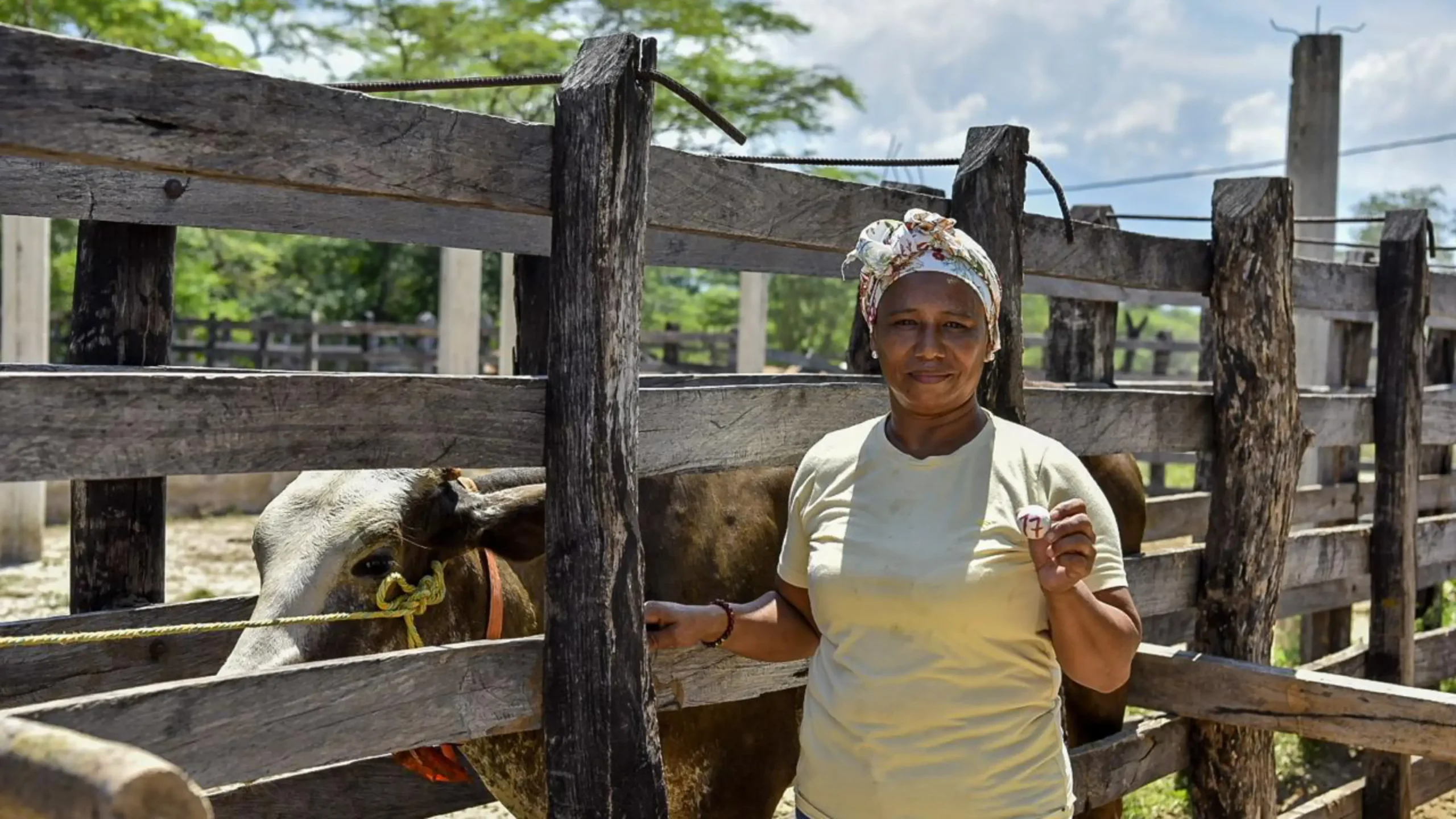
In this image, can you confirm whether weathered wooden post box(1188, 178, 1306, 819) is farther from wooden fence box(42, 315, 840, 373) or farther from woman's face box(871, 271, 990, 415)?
wooden fence box(42, 315, 840, 373)

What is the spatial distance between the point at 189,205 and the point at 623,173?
4.45 ft

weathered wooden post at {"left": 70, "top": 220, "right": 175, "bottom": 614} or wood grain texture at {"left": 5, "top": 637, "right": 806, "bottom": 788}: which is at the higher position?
weathered wooden post at {"left": 70, "top": 220, "right": 175, "bottom": 614}

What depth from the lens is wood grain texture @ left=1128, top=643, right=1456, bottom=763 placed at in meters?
3.54

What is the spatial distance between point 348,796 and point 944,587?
1.96m

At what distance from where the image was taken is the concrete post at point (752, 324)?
15.8 metres

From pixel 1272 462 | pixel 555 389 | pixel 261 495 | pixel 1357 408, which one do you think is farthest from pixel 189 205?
pixel 261 495

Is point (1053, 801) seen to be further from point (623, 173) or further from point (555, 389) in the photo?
point (623, 173)

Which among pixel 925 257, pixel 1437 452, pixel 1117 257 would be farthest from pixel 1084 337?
pixel 925 257

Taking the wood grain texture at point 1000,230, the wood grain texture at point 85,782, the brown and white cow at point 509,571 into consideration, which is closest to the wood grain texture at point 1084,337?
the brown and white cow at point 509,571

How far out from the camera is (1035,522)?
2463mm

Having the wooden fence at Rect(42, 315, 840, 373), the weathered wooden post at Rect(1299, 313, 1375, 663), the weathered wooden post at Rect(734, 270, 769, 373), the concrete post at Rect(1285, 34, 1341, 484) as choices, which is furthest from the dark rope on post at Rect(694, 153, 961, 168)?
the wooden fence at Rect(42, 315, 840, 373)

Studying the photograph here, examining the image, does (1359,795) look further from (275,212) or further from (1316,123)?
(1316,123)

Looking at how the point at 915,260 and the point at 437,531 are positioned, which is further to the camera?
the point at 437,531

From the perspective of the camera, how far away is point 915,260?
9.17 feet
